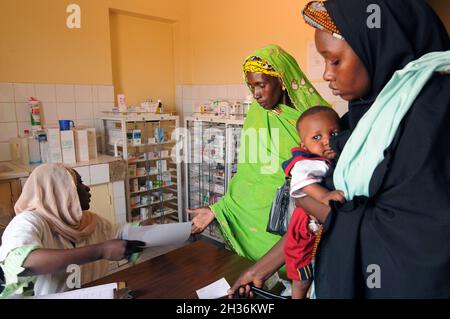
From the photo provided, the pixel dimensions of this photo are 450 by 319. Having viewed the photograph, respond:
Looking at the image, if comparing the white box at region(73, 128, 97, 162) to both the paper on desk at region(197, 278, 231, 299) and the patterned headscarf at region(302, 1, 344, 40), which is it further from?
the patterned headscarf at region(302, 1, 344, 40)

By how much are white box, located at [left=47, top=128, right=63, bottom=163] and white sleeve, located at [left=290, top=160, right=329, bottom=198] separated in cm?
239

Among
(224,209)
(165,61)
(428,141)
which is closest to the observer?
(428,141)

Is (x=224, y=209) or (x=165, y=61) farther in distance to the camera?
(x=165, y=61)

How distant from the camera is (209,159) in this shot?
11.5ft

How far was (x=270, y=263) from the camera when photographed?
1084 millimetres

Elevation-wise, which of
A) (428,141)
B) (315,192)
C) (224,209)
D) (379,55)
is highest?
(379,55)

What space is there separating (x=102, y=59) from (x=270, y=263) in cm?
288

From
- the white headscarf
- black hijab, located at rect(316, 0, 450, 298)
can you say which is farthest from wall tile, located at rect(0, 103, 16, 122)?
black hijab, located at rect(316, 0, 450, 298)

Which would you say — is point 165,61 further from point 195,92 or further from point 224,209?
point 224,209

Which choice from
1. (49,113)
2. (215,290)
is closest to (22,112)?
(49,113)

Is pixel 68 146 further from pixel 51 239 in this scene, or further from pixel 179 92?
pixel 179 92

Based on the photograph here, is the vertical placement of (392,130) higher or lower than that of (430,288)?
higher

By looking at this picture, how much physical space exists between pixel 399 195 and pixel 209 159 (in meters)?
2.95

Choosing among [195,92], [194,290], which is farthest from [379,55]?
[195,92]
